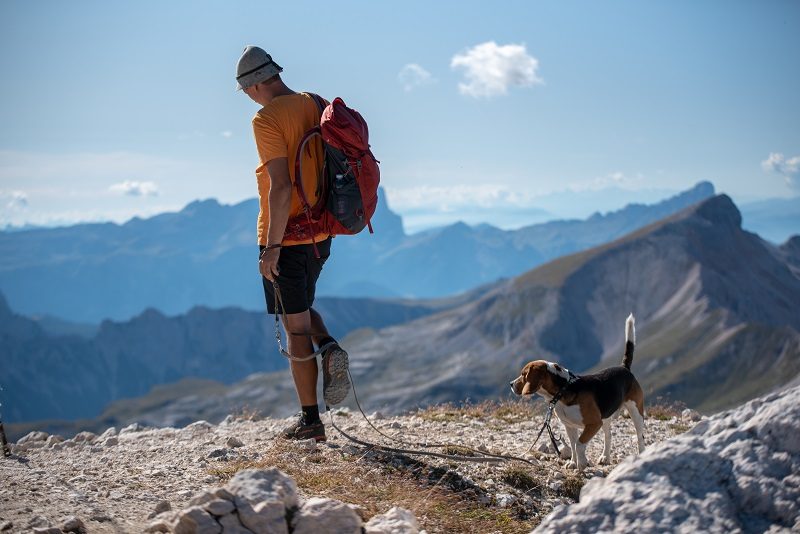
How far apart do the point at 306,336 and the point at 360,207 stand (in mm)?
1675

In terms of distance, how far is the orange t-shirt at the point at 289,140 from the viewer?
7.25 metres

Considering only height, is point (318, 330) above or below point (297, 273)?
below

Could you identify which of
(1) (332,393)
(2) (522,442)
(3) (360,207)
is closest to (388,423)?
(2) (522,442)

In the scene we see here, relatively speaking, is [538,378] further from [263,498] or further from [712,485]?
[263,498]

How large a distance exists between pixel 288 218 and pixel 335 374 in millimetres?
1892

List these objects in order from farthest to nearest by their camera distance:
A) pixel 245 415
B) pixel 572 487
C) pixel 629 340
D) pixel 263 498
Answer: pixel 245 415 < pixel 629 340 < pixel 572 487 < pixel 263 498

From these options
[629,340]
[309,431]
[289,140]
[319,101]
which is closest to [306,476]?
[309,431]

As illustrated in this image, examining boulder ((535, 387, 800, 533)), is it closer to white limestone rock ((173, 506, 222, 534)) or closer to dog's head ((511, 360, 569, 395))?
white limestone rock ((173, 506, 222, 534))

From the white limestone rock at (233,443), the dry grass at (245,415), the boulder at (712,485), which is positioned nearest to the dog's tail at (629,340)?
the boulder at (712,485)

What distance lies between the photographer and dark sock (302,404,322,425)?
8359mm

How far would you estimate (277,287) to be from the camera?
7.76m

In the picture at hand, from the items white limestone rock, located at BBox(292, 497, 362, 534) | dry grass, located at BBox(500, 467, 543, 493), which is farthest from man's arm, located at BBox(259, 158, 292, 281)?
dry grass, located at BBox(500, 467, 543, 493)

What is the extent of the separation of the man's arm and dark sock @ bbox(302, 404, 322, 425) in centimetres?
199

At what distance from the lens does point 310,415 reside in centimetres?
841
